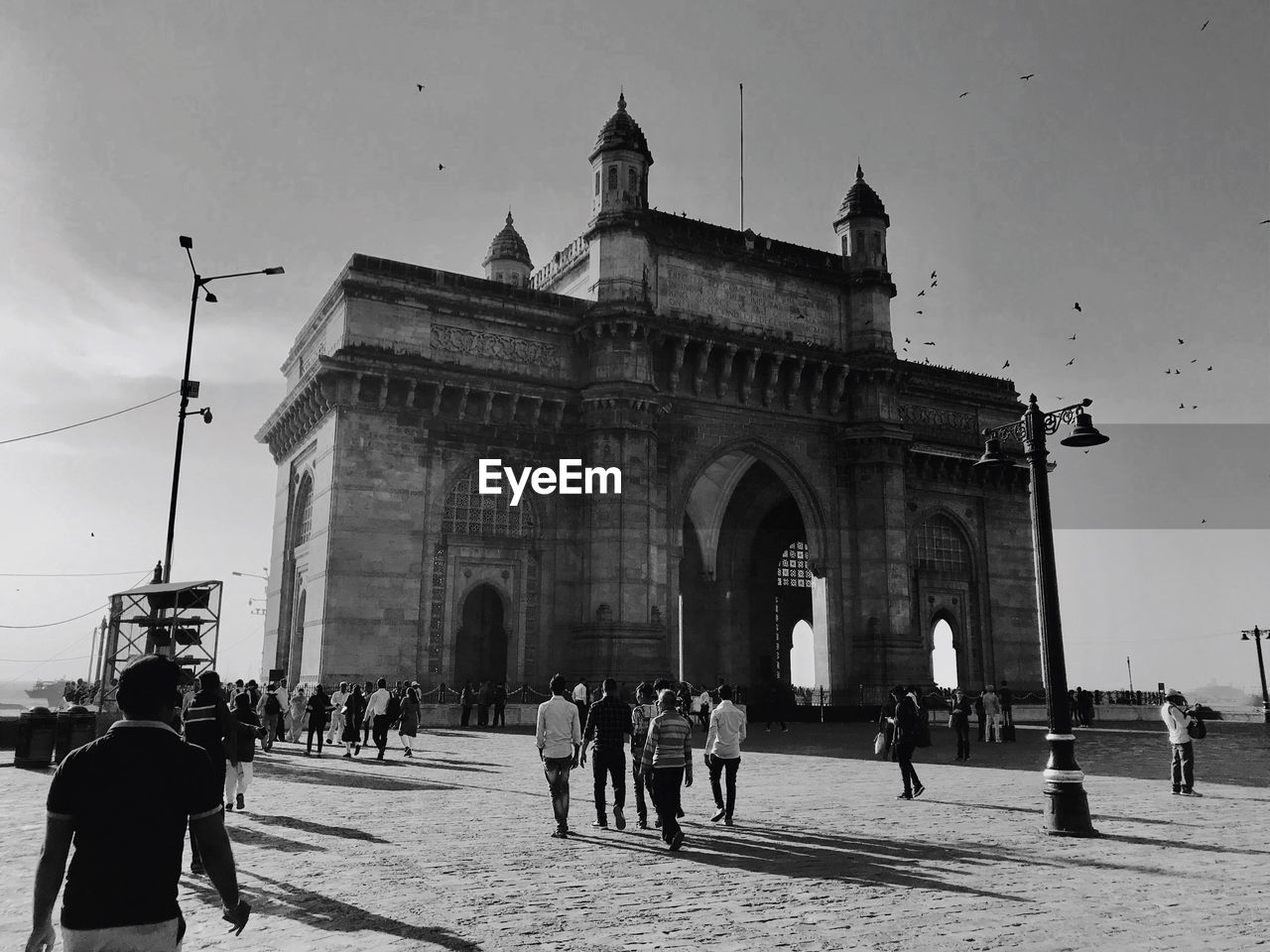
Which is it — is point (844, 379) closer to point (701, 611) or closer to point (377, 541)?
point (701, 611)

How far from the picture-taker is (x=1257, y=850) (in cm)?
991

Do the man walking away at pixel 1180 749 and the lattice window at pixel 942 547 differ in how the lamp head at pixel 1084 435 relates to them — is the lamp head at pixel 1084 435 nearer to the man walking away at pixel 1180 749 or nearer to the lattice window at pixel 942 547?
the man walking away at pixel 1180 749

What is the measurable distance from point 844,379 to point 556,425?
36.6 ft

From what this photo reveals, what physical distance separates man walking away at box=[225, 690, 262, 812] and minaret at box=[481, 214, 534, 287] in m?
32.3

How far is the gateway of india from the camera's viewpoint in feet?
94.1

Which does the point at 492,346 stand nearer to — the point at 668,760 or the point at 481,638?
the point at 481,638

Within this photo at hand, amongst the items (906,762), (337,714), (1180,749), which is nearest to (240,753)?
(906,762)

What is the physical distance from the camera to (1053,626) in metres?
12.5

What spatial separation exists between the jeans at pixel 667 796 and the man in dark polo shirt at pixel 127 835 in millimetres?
6588

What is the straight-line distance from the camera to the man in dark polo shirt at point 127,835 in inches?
139

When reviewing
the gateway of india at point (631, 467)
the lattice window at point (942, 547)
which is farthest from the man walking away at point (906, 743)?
the lattice window at point (942, 547)

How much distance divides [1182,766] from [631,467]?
718 inches

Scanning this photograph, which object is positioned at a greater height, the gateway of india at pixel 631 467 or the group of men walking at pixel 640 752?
the gateway of india at pixel 631 467

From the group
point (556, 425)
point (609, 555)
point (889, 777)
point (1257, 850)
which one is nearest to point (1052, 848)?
point (1257, 850)
